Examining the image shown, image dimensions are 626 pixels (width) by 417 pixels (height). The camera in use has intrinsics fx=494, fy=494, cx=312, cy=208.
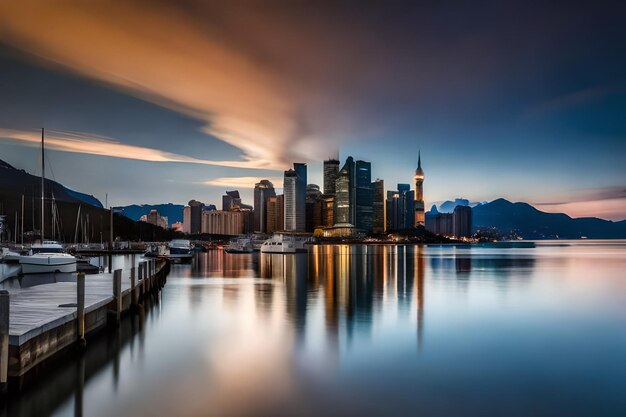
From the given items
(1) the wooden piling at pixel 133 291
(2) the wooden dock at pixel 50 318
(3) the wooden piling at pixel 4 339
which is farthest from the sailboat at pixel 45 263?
(3) the wooden piling at pixel 4 339

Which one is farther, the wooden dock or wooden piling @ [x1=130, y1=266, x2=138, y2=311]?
wooden piling @ [x1=130, y1=266, x2=138, y2=311]

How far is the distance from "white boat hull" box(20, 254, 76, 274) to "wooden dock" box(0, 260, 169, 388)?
22.7 meters

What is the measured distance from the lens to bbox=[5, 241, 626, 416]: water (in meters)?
12.5

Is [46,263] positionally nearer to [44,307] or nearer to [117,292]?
[117,292]

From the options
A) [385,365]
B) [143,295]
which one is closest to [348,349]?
[385,365]

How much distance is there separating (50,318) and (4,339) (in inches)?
141

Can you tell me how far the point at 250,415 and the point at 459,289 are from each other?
106 feet

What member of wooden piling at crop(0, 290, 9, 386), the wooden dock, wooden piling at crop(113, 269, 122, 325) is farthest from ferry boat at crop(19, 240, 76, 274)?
wooden piling at crop(0, 290, 9, 386)

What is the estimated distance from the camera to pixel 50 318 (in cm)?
1455

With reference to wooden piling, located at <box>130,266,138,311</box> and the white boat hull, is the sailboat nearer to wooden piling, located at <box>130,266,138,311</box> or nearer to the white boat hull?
the white boat hull

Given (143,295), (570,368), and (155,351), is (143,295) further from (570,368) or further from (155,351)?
(570,368)

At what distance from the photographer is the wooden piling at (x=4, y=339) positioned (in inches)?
431

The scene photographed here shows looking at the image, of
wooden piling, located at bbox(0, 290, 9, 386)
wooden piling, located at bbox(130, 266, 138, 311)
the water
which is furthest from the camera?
wooden piling, located at bbox(130, 266, 138, 311)

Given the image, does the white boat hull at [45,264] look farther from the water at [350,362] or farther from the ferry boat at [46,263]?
the water at [350,362]
